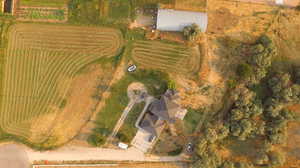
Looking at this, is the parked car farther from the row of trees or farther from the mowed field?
the mowed field

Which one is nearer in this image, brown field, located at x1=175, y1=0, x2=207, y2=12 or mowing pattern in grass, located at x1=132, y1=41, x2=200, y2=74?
mowing pattern in grass, located at x1=132, y1=41, x2=200, y2=74

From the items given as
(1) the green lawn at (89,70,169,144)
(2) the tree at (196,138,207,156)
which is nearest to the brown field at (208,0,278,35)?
(1) the green lawn at (89,70,169,144)

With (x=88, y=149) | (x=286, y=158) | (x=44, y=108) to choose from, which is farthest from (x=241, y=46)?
(x=44, y=108)

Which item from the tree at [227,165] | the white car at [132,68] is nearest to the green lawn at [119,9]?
the white car at [132,68]

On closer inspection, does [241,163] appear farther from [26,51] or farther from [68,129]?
[26,51]

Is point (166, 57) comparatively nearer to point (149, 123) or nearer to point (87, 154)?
point (149, 123)
